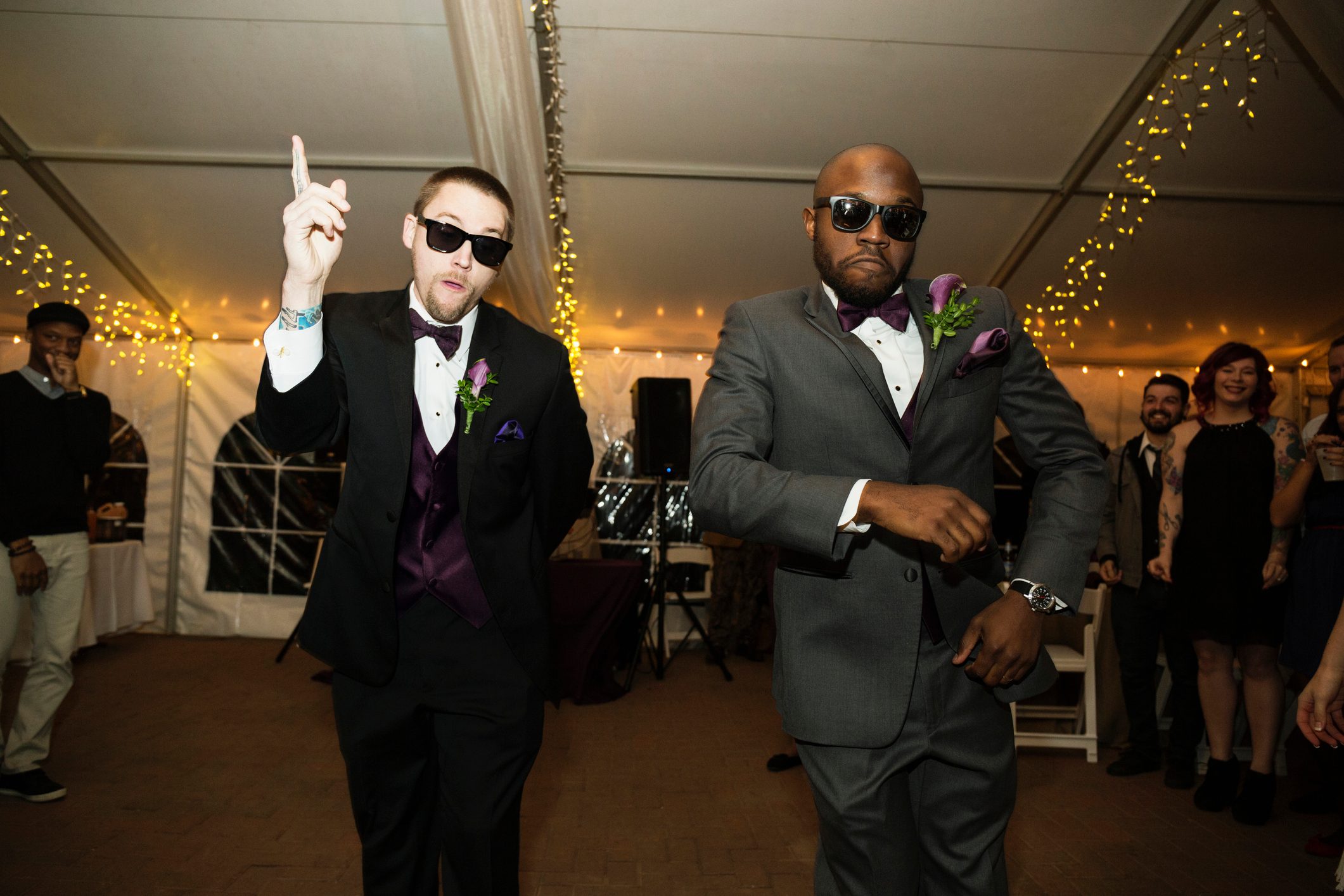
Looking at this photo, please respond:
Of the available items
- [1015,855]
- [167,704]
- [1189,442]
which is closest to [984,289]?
[1015,855]

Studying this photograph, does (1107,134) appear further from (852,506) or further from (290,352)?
(290,352)

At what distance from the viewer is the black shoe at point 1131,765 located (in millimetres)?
4727

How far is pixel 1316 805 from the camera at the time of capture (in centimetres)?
412

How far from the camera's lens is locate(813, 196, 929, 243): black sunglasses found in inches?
66.3

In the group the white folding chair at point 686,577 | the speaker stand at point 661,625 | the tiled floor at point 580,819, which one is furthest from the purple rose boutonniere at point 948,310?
the white folding chair at point 686,577

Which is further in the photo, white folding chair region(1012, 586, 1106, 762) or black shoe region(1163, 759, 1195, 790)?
white folding chair region(1012, 586, 1106, 762)

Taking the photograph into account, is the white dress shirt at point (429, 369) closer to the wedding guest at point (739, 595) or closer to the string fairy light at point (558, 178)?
the string fairy light at point (558, 178)

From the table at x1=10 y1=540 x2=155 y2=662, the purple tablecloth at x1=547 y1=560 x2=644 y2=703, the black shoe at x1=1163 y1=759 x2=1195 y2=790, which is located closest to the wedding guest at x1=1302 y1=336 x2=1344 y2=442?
the black shoe at x1=1163 y1=759 x2=1195 y2=790

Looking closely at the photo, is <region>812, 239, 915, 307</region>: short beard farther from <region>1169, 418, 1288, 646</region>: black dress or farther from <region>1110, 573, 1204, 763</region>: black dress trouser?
<region>1110, 573, 1204, 763</region>: black dress trouser

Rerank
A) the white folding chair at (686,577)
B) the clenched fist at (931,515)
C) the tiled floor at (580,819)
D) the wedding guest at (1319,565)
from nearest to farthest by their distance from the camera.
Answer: the clenched fist at (931,515)
the tiled floor at (580,819)
the wedding guest at (1319,565)
the white folding chair at (686,577)

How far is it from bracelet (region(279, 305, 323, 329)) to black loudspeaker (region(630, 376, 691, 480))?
513 centimetres

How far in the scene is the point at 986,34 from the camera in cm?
494

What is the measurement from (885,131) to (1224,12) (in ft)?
6.05

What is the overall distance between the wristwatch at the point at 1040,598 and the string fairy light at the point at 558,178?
2.73m
